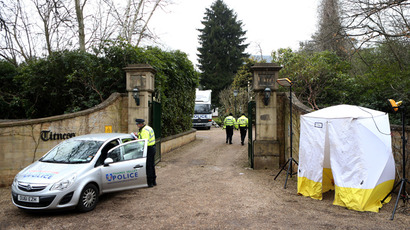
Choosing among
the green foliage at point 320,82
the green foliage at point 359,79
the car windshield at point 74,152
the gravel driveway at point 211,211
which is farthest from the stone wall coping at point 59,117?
the green foliage at point 320,82

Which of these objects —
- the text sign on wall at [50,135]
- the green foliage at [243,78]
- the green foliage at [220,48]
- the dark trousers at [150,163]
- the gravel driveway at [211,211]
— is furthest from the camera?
the green foliage at [220,48]

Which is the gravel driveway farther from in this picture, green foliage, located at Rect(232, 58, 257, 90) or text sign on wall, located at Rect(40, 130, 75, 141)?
green foliage, located at Rect(232, 58, 257, 90)

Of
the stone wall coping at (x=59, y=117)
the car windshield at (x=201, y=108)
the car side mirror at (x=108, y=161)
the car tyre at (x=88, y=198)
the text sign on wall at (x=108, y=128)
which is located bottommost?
the car tyre at (x=88, y=198)

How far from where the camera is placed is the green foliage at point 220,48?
140 feet

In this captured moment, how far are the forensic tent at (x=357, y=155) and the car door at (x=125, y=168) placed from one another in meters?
4.02

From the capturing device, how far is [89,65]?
35.2ft

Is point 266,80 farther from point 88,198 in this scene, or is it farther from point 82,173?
point 88,198

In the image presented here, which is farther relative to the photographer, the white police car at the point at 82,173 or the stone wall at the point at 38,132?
the stone wall at the point at 38,132

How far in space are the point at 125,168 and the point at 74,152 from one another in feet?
3.82

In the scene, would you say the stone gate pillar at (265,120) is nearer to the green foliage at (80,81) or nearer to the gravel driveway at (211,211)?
the gravel driveway at (211,211)

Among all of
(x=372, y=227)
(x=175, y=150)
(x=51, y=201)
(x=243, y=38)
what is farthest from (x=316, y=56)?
(x=243, y=38)

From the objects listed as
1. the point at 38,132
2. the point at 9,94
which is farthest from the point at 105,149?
the point at 9,94

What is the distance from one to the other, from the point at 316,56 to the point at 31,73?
17558mm

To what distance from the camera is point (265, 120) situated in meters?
9.27
